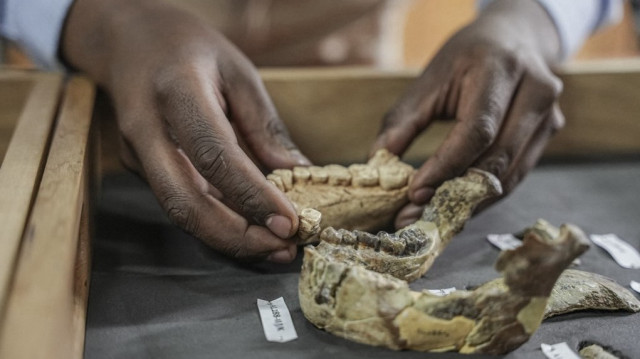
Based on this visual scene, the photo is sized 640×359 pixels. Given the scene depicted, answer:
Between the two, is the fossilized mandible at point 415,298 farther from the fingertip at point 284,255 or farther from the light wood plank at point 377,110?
the light wood plank at point 377,110

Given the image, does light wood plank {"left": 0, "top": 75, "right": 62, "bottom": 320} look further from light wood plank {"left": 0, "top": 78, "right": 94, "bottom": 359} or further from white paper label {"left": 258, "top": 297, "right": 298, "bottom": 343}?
white paper label {"left": 258, "top": 297, "right": 298, "bottom": 343}

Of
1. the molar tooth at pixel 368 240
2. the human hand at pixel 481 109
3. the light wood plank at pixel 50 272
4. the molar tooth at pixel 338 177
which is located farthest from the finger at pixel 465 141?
the light wood plank at pixel 50 272

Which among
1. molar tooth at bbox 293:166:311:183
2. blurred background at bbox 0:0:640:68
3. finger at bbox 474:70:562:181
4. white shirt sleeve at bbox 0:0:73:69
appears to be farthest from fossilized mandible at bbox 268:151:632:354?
blurred background at bbox 0:0:640:68

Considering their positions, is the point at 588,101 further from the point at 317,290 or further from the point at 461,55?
the point at 317,290

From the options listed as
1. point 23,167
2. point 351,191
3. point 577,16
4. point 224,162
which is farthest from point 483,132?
point 23,167

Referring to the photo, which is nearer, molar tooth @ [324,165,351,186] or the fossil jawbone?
the fossil jawbone

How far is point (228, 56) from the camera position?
1.23m

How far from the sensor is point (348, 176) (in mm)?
1213

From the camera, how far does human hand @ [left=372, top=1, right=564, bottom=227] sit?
3.97 ft

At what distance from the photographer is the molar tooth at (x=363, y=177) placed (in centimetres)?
121

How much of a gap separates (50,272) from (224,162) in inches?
12.4

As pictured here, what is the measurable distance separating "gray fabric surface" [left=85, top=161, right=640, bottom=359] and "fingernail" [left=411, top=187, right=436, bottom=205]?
9cm

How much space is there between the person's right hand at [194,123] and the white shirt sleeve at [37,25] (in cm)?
8

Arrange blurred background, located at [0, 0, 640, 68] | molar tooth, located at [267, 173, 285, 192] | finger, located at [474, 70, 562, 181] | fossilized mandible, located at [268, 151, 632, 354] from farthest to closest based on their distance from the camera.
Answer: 1. blurred background, located at [0, 0, 640, 68]
2. finger, located at [474, 70, 562, 181]
3. molar tooth, located at [267, 173, 285, 192]
4. fossilized mandible, located at [268, 151, 632, 354]
